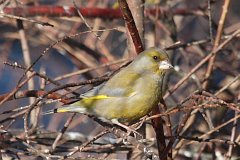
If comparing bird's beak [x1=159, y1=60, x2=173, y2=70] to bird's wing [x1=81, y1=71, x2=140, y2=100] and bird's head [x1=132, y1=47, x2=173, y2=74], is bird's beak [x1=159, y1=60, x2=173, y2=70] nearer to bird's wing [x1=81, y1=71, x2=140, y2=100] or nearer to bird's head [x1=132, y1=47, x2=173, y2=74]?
bird's head [x1=132, y1=47, x2=173, y2=74]

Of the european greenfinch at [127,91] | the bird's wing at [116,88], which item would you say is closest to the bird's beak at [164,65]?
the european greenfinch at [127,91]

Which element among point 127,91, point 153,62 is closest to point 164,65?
point 153,62

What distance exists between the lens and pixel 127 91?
3.99 m

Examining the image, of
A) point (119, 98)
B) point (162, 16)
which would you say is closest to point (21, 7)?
point (162, 16)

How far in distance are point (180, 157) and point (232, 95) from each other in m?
0.79

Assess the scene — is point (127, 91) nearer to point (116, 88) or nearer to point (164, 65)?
point (116, 88)

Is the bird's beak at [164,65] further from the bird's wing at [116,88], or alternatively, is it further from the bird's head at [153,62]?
the bird's wing at [116,88]

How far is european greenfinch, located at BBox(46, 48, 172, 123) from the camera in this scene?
3.90 meters

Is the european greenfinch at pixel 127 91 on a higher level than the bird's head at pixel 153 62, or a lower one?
lower

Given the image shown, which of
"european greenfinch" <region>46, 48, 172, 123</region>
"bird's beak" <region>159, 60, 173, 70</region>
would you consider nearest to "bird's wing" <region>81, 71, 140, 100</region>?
"european greenfinch" <region>46, 48, 172, 123</region>

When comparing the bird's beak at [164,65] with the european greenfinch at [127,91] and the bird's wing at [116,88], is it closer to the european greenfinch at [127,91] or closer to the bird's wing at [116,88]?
the european greenfinch at [127,91]

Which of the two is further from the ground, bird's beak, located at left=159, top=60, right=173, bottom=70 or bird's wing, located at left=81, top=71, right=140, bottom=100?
bird's beak, located at left=159, top=60, right=173, bottom=70

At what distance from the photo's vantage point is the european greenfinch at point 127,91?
3.90m

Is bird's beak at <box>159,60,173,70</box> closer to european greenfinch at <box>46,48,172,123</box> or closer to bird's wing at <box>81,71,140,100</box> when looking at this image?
european greenfinch at <box>46,48,172,123</box>
